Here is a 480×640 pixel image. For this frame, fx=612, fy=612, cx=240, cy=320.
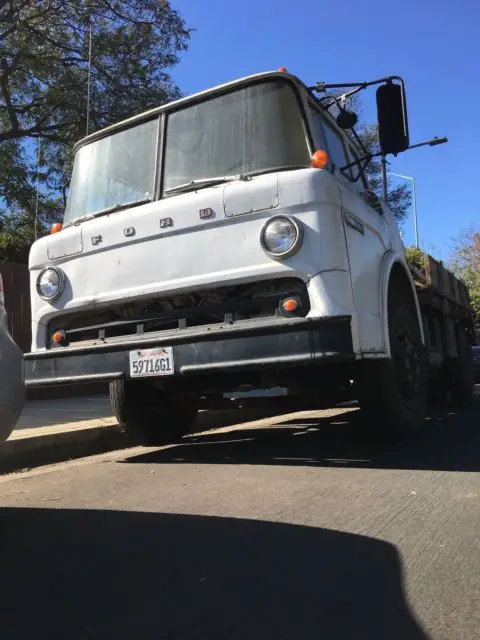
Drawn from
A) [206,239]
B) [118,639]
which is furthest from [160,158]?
[118,639]

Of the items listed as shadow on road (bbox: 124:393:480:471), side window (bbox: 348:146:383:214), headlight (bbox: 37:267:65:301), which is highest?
side window (bbox: 348:146:383:214)

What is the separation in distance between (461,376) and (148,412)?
5294mm

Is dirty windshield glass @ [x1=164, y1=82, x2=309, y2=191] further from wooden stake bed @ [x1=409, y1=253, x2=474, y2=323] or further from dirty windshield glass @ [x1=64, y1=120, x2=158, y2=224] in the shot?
wooden stake bed @ [x1=409, y1=253, x2=474, y2=323]

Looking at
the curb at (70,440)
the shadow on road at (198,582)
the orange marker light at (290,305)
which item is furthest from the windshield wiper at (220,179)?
the shadow on road at (198,582)

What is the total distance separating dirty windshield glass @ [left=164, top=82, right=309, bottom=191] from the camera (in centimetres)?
448

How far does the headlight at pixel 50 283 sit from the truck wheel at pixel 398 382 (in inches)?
96.7

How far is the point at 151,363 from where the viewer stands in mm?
4367

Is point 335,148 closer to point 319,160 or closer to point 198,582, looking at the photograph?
point 319,160

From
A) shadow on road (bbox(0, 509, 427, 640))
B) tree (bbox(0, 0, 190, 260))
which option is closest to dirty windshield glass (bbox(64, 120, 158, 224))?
shadow on road (bbox(0, 509, 427, 640))

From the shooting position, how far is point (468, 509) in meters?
3.54

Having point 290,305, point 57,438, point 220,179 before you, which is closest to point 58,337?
point 57,438

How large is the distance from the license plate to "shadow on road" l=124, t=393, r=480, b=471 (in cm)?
116

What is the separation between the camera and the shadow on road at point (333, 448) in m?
4.85

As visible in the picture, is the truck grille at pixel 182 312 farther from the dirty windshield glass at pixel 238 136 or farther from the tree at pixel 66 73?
the tree at pixel 66 73
